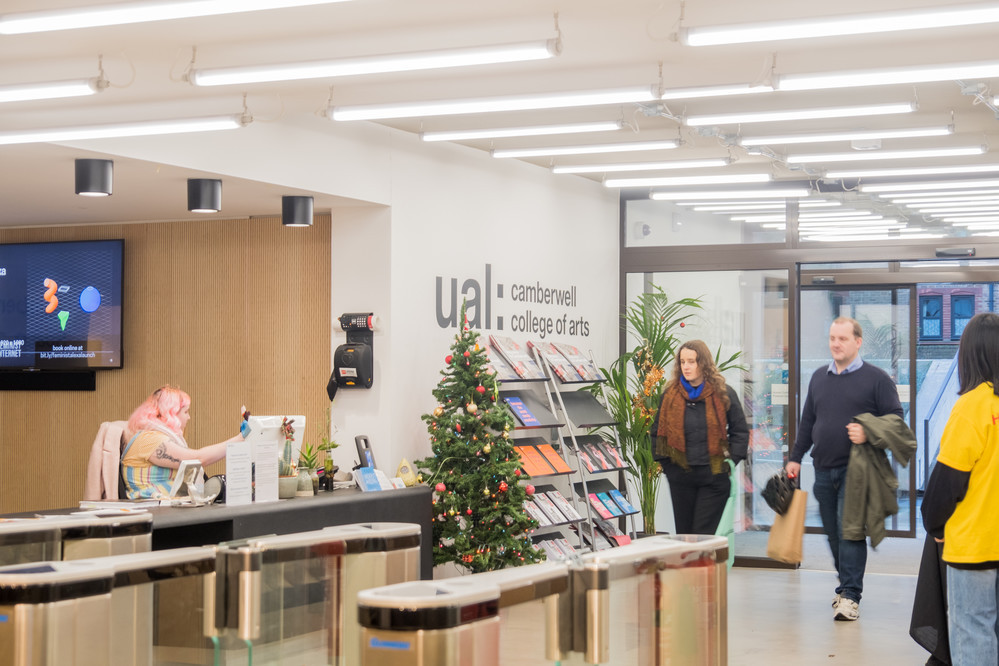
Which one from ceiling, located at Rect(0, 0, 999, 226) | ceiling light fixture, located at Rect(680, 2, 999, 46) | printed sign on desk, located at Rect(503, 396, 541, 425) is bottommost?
printed sign on desk, located at Rect(503, 396, 541, 425)

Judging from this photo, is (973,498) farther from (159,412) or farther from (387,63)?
(159,412)

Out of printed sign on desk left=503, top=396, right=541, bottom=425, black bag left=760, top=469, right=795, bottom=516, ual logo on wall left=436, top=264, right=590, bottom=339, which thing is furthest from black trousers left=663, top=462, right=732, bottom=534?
ual logo on wall left=436, top=264, right=590, bottom=339

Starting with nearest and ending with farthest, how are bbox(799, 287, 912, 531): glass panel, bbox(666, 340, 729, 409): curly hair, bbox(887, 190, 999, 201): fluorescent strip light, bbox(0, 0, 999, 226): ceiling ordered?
bbox(0, 0, 999, 226): ceiling → bbox(666, 340, 729, 409): curly hair → bbox(887, 190, 999, 201): fluorescent strip light → bbox(799, 287, 912, 531): glass panel

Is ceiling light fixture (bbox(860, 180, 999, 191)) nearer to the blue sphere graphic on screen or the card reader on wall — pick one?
the card reader on wall

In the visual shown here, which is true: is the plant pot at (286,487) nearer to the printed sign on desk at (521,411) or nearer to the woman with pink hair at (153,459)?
the woman with pink hair at (153,459)

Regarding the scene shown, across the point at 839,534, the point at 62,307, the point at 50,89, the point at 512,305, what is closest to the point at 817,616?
the point at 839,534

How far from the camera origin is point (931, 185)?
342 inches

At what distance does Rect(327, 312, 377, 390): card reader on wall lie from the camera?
7.44m

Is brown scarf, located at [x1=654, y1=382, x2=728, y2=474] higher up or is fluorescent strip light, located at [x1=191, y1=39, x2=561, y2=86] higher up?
fluorescent strip light, located at [x1=191, y1=39, x2=561, y2=86]

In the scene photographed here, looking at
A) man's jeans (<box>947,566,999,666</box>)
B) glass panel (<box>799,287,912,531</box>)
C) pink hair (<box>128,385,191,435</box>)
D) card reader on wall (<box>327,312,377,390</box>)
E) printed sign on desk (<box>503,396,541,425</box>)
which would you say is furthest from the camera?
glass panel (<box>799,287,912,531</box>)

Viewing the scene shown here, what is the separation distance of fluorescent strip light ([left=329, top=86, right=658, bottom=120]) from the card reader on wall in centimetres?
178

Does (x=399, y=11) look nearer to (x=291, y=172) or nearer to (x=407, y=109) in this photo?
(x=407, y=109)

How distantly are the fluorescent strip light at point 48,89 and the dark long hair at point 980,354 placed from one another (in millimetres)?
3788

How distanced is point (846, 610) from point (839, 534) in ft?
1.55
